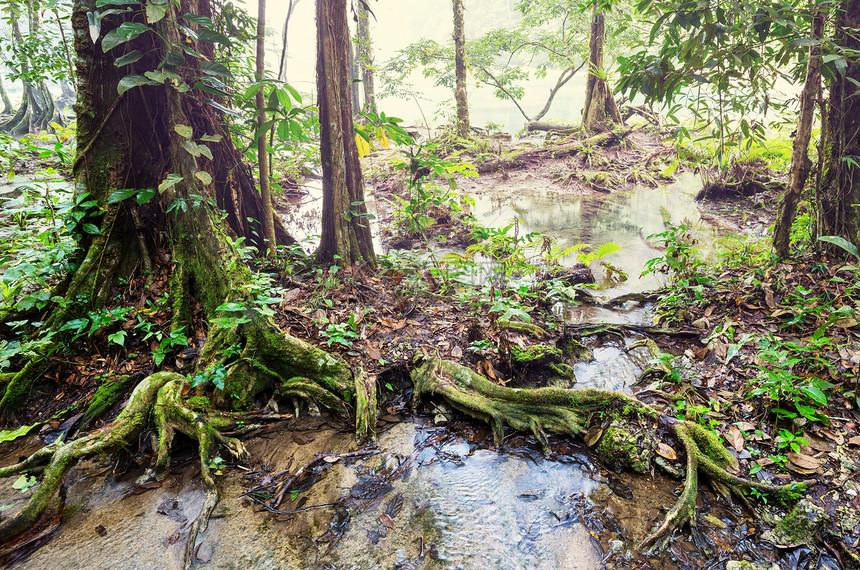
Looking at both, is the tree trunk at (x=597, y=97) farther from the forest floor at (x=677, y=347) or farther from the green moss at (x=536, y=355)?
the green moss at (x=536, y=355)

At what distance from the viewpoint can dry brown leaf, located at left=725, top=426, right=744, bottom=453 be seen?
294cm

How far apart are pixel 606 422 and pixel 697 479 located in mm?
696

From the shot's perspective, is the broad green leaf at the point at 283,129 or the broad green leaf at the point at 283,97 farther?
the broad green leaf at the point at 283,129

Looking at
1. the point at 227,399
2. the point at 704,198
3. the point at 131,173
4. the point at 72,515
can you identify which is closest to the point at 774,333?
the point at 227,399

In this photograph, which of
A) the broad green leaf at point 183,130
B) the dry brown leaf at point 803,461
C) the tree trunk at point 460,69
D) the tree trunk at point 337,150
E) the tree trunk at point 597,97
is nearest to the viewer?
the dry brown leaf at point 803,461

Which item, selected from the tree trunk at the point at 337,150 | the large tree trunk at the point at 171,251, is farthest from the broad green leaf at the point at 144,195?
the tree trunk at the point at 337,150

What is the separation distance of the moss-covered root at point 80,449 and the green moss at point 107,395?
421 mm

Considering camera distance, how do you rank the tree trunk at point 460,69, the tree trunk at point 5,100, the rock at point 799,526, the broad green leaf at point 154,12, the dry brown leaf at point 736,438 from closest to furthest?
the rock at point 799,526 < the dry brown leaf at point 736,438 < the broad green leaf at point 154,12 < the tree trunk at point 5,100 < the tree trunk at point 460,69

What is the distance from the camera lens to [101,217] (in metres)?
4.13

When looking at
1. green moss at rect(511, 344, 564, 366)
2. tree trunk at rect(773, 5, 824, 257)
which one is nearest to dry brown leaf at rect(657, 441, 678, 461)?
green moss at rect(511, 344, 564, 366)

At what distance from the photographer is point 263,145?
5.16m

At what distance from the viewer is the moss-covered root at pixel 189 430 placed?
10.0 feet

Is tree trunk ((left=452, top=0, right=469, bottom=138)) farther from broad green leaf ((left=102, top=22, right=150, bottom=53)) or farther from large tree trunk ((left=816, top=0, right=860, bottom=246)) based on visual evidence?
broad green leaf ((left=102, top=22, right=150, bottom=53))

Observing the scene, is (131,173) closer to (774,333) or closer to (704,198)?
(774,333)
